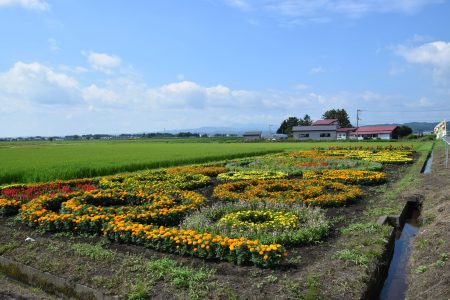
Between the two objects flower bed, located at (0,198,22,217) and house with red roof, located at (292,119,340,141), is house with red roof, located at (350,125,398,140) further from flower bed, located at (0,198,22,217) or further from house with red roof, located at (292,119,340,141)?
flower bed, located at (0,198,22,217)

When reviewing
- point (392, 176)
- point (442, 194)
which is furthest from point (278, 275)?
point (392, 176)

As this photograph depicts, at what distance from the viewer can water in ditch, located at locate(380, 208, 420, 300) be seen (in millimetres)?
6707

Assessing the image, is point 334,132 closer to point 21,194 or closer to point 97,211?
point 21,194

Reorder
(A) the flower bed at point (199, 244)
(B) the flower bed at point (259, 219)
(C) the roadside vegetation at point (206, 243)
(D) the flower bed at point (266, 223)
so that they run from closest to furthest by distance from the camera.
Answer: (C) the roadside vegetation at point (206, 243)
(A) the flower bed at point (199, 244)
(D) the flower bed at point (266, 223)
(B) the flower bed at point (259, 219)

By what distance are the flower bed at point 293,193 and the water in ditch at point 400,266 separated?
1958 mm

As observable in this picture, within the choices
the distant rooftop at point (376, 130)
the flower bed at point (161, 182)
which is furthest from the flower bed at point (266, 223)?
the distant rooftop at point (376, 130)

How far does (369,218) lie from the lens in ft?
31.8

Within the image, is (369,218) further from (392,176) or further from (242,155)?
(242,155)

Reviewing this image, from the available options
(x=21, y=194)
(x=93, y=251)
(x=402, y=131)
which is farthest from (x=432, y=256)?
(x=402, y=131)

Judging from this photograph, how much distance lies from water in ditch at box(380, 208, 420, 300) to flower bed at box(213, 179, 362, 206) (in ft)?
6.42

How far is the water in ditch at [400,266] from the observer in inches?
264

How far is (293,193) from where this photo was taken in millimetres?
12359

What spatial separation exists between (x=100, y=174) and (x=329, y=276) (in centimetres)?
1902

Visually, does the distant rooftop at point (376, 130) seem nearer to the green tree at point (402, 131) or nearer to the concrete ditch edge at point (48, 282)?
the green tree at point (402, 131)
